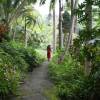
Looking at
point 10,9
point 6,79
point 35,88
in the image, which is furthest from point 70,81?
point 10,9

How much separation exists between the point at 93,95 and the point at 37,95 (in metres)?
1.94

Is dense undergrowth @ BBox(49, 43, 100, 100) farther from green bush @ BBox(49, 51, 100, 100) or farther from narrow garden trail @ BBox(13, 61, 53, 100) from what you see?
narrow garden trail @ BBox(13, 61, 53, 100)

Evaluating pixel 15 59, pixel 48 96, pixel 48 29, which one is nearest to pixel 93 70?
pixel 48 96

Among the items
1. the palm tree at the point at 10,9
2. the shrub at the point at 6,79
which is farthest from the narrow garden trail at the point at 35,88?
the palm tree at the point at 10,9

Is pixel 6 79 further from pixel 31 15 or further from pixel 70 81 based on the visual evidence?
pixel 31 15

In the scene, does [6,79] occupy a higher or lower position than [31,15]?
lower

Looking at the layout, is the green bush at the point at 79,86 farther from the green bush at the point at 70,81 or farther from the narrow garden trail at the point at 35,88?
the narrow garden trail at the point at 35,88

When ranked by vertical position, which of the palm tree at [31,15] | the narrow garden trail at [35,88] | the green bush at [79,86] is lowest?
the narrow garden trail at [35,88]

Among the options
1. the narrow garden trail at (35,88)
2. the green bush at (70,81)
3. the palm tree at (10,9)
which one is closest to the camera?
the narrow garden trail at (35,88)

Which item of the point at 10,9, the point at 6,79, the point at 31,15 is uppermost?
the point at 10,9

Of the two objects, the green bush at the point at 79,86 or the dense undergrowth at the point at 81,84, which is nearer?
the dense undergrowth at the point at 81,84

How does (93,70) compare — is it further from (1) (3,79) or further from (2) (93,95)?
(1) (3,79)

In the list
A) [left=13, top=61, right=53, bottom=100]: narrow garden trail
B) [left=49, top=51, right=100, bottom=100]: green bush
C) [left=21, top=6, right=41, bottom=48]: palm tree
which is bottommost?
[left=13, top=61, right=53, bottom=100]: narrow garden trail

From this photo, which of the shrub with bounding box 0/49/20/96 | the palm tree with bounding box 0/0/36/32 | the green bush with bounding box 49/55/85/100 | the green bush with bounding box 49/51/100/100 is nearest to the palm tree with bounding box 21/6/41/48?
the palm tree with bounding box 0/0/36/32
